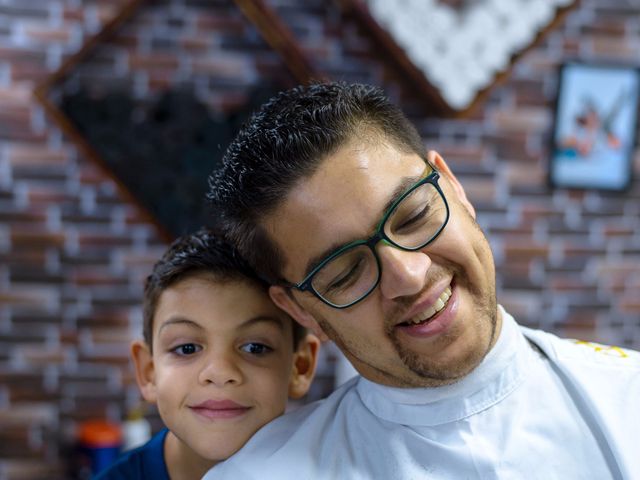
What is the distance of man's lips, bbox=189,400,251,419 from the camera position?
4.54ft

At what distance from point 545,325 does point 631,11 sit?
173 cm

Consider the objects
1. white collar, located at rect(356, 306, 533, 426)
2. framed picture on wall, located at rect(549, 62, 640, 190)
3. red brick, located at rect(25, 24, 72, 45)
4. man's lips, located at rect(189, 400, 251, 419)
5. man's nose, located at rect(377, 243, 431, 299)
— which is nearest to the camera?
man's nose, located at rect(377, 243, 431, 299)

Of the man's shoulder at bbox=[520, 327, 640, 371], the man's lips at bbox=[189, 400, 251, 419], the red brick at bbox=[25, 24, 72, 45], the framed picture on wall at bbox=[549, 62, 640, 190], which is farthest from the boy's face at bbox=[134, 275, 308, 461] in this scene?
the framed picture on wall at bbox=[549, 62, 640, 190]

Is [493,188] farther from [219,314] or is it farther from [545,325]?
[219,314]

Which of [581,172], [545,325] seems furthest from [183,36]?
[545,325]

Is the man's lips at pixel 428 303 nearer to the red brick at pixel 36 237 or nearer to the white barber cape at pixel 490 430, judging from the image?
the white barber cape at pixel 490 430

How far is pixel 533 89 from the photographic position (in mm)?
3627

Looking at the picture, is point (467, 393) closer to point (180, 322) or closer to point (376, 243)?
point (376, 243)

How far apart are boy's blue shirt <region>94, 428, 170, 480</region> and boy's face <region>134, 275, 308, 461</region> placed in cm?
19

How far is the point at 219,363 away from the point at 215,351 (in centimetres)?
3

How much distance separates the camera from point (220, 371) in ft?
4.50

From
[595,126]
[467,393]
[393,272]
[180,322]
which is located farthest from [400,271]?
[595,126]

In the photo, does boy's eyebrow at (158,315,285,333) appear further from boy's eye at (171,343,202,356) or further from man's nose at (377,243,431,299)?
man's nose at (377,243,431,299)

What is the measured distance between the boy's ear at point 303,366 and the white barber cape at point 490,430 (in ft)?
0.58
